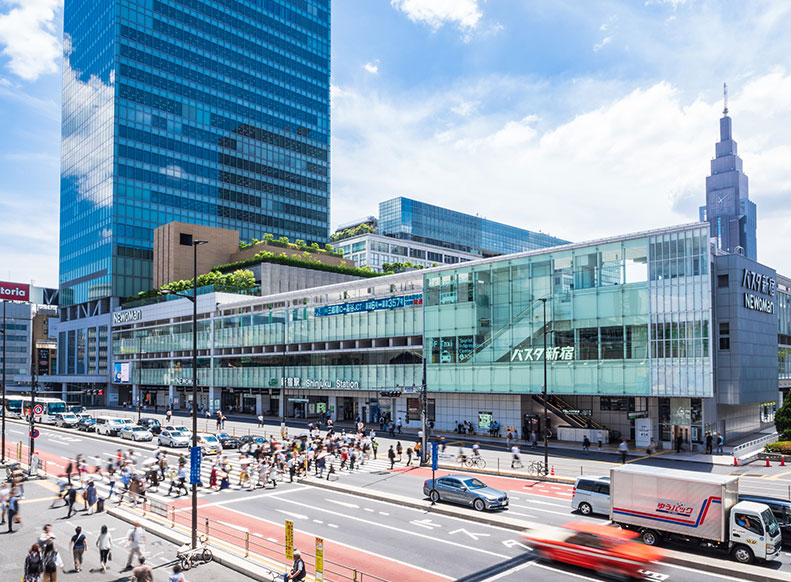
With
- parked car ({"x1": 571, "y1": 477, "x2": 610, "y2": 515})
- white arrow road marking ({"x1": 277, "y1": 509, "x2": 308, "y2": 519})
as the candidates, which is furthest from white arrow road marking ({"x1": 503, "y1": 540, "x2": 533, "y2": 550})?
white arrow road marking ({"x1": 277, "y1": 509, "x2": 308, "y2": 519})

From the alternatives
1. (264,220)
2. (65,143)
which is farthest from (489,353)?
(65,143)

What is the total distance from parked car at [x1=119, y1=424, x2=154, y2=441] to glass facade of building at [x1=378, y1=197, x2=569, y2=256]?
11567 centimetres

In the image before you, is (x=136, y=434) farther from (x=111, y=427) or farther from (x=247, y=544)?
(x=247, y=544)

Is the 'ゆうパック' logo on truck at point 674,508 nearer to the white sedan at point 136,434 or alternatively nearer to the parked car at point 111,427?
the white sedan at point 136,434

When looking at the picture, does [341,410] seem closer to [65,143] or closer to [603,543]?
[603,543]

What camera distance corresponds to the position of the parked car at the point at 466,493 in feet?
90.9

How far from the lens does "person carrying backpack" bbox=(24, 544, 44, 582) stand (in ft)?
59.7

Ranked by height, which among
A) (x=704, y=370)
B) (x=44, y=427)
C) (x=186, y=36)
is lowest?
(x=44, y=427)

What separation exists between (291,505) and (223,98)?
11740cm

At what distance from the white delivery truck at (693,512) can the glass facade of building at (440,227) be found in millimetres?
144720

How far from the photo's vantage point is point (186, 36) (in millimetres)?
125562

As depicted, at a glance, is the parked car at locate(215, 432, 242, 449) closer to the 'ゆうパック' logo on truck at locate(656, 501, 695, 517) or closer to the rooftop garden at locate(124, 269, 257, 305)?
the 'ゆうパック' logo on truck at locate(656, 501, 695, 517)

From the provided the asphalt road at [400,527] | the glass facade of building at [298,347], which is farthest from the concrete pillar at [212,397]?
the asphalt road at [400,527]

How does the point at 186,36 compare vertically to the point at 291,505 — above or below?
above
